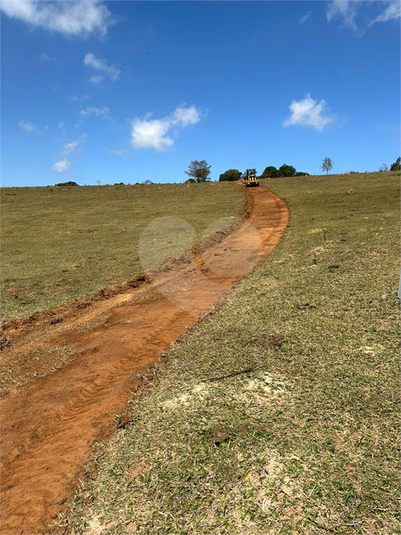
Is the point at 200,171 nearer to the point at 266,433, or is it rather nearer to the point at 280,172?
the point at 280,172

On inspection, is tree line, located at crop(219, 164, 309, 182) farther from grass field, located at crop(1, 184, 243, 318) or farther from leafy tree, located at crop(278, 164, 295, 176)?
grass field, located at crop(1, 184, 243, 318)

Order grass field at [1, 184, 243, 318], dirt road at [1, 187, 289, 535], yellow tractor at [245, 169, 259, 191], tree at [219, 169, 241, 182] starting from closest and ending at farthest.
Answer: dirt road at [1, 187, 289, 535] → grass field at [1, 184, 243, 318] → yellow tractor at [245, 169, 259, 191] → tree at [219, 169, 241, 182]

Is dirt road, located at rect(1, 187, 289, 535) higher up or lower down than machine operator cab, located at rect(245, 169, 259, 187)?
lower down

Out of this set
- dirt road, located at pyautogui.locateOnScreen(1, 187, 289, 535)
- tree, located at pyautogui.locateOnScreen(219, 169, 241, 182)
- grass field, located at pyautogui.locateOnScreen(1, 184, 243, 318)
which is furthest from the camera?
tree, located at pyautogui.locateOnScreen(219, 169, 241, 182)

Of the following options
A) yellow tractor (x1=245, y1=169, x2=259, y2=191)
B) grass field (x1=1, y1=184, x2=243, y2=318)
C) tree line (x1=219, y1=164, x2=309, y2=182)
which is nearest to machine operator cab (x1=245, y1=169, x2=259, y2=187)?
yellow tractor (x1=245, y1=169, x2=259, y2=191)

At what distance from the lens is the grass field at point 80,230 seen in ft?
42.6

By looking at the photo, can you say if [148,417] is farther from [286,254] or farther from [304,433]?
[286,254]

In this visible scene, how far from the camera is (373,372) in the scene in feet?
16.0

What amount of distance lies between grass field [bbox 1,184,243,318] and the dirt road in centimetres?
203

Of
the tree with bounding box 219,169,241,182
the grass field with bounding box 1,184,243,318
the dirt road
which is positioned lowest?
Result: the dirt road

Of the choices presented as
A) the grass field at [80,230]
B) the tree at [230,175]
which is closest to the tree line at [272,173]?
the tree at [230,175]

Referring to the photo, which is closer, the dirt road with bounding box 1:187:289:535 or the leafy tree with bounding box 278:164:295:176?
the dirt road with bounding box 1:187:289:535

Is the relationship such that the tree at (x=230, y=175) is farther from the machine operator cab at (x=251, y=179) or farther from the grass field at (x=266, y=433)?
the grass field at (x=266, y=433)

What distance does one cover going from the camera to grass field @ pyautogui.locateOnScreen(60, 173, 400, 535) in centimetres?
320
